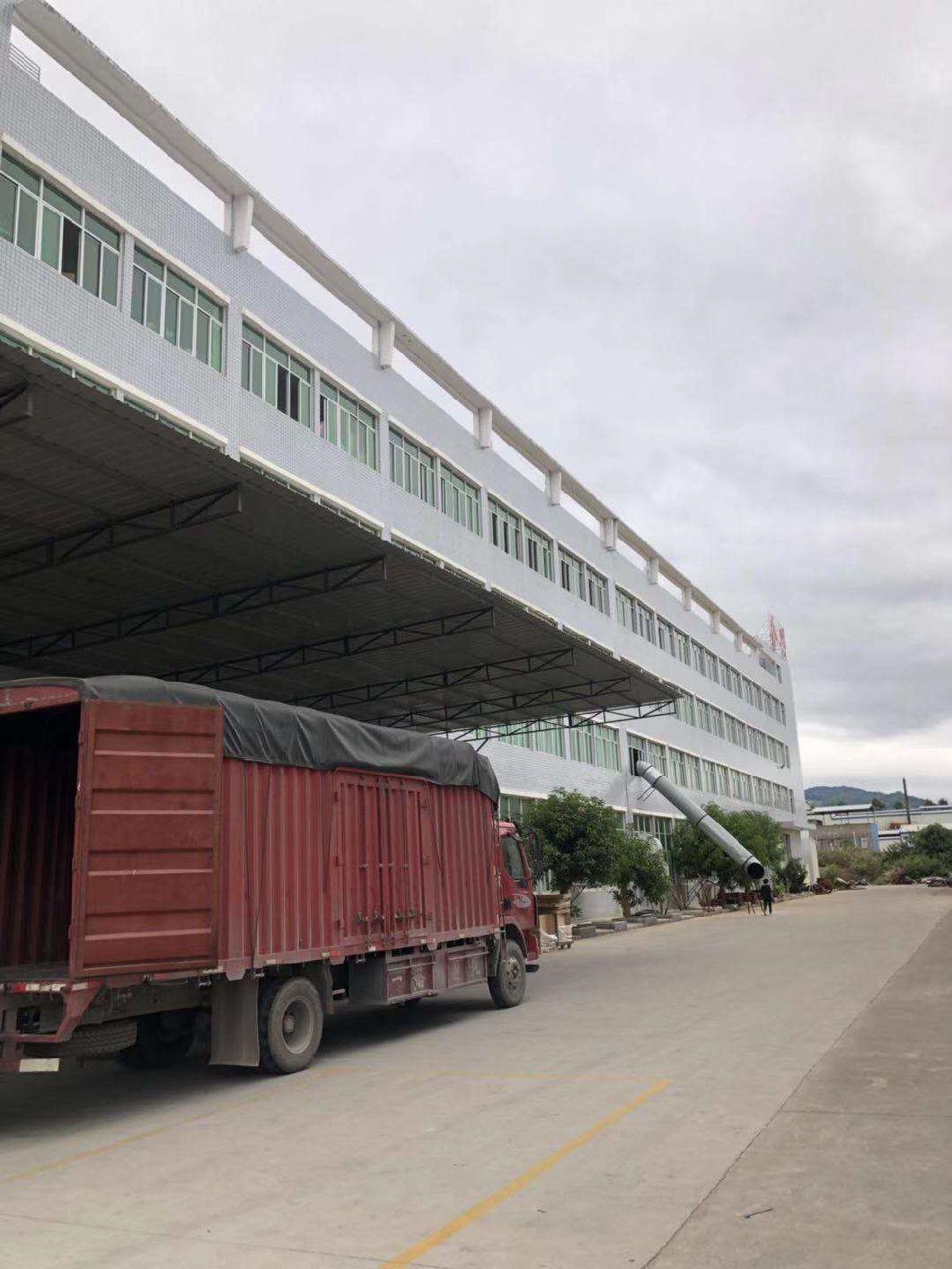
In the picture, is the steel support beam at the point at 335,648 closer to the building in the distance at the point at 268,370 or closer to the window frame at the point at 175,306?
the building in the distance at the point at 268,370

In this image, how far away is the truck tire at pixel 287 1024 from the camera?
363 inches

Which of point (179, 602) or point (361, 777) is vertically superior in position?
point (179, 602)

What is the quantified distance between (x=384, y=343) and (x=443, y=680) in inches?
364

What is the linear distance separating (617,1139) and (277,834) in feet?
13.7

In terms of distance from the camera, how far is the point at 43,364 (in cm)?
926

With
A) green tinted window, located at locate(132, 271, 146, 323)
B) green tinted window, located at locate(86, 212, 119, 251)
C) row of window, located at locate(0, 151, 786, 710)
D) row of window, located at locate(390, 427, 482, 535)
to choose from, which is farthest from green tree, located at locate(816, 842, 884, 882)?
green tinted window, located at locate(86, 212, 119, 251)

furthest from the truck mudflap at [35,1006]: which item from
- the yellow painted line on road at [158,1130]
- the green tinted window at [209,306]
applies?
the green tinted window at [209,306]

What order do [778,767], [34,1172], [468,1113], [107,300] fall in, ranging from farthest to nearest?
1. [778,767]
2. [107,300]
3. [468,1113]
4. [34,1172]

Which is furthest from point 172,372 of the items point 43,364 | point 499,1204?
point 499,1204

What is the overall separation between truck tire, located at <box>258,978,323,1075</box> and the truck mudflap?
1.95 m

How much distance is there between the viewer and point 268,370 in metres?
22.2

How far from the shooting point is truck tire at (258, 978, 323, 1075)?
9.22m

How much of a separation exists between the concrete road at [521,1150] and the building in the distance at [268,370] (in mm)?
6738

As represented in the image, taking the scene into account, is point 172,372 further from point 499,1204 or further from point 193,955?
point 499,1204
